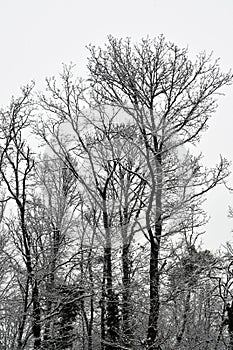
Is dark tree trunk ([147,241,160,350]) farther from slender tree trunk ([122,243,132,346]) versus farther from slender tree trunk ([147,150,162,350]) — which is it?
slender tree trunk ([122,243,132,346])

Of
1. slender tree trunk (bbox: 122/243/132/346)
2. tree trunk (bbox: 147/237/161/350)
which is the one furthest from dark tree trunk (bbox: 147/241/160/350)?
slender tree trunk (bbox: 122/243/132/346)

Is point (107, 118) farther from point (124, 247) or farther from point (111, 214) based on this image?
point (124, 247)

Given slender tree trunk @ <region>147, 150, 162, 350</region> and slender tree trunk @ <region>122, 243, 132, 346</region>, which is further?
slender tree trunk @ <region>122, 243, 132, 346</region>

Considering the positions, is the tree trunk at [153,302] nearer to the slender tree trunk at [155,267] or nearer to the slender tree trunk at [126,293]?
the slender tree trunk at [155,267]

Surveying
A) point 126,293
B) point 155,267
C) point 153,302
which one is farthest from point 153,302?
point 126,293

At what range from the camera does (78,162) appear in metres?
15.2

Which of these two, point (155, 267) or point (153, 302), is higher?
point (155, 267)

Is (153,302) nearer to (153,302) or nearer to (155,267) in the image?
(153,302)

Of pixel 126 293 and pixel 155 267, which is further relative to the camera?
pixel 126 293

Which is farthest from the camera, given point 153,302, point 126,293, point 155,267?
point 126,293

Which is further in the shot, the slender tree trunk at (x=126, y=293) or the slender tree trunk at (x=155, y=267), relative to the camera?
the slender tree trunk at (x=126, y=293)

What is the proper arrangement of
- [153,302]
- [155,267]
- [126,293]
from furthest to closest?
[126,293]
[155,267]
[153,302]

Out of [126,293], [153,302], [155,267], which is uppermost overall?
[155,267]

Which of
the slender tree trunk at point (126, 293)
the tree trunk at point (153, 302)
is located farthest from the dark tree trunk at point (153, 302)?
the slender tree trunk at point (126, 293)
